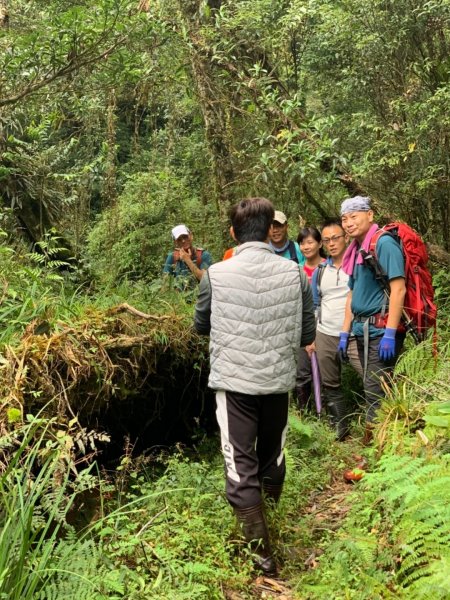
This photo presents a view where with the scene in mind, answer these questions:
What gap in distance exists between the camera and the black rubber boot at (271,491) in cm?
376

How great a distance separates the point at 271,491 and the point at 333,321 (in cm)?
244

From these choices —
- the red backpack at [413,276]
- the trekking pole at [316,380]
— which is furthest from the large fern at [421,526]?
the trekking pole at [316,380]

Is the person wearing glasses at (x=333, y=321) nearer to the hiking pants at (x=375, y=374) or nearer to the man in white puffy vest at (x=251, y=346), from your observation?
the hiking pants at (x=375, y=374)

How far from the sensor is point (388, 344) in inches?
175

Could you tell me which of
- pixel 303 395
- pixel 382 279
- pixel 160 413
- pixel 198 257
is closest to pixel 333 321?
pixel 303 395

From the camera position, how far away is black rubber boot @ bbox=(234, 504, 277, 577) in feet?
11.1

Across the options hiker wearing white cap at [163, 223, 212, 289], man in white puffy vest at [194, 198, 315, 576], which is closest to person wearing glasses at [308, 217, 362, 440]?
hiker wearing white cap at [163, 223, 212, 289]

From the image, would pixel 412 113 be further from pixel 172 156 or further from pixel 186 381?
pixel 172 156

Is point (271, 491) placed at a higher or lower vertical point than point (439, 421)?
lower

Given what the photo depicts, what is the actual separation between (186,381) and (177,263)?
5.03ft

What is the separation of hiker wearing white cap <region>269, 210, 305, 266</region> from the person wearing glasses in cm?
34

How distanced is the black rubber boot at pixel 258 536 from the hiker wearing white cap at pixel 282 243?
3.11 m

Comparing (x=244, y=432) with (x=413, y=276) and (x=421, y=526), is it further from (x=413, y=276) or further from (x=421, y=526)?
(x=413, y=276)

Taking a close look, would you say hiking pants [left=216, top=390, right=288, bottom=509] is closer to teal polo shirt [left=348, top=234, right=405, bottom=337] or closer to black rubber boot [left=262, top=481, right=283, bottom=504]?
black rubber boot [left=262, top=481, right=283, bottom=504]
